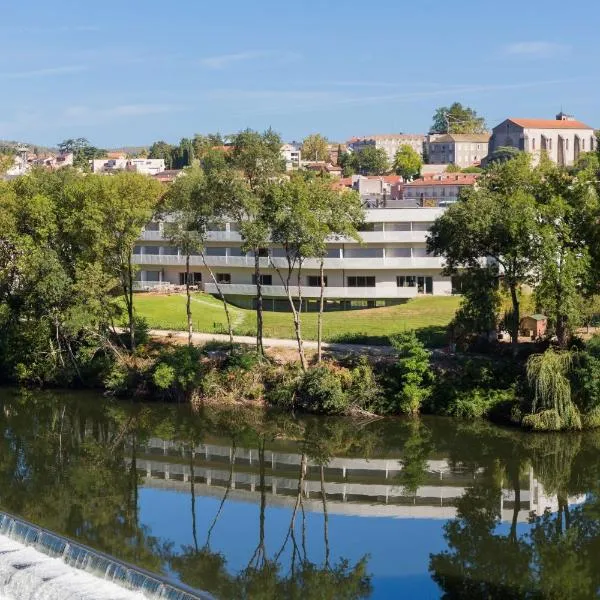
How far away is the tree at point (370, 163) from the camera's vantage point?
170m

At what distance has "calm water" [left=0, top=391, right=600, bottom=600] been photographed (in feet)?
81.7

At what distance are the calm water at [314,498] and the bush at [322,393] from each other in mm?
817

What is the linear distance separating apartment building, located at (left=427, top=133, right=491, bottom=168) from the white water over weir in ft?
582

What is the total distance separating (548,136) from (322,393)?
143770mm

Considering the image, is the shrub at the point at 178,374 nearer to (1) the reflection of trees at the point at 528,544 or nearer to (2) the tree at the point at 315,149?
(1) the reflection of trees at the point at 528,544

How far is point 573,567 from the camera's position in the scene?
82.7 ft

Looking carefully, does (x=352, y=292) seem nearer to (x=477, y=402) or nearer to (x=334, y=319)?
(x=334, y=319)

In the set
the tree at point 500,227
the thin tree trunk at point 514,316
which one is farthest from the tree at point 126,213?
the thin tree trunk at point 514,316

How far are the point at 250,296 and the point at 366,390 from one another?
81.2 feet

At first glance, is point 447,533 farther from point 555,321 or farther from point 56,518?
point 555,321

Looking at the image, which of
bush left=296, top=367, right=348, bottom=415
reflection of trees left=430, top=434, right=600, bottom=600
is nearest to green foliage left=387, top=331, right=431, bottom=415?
bush left=296, top=367, right=348, bottom=415

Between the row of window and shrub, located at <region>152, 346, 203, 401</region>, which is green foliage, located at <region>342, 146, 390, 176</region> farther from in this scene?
shrub, located at <region>152, 346, 203, 401</region>

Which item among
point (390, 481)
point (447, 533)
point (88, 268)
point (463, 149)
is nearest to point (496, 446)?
point (390, 481)

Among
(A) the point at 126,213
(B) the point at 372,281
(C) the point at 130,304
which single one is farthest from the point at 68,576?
(B) the point at 372,281
